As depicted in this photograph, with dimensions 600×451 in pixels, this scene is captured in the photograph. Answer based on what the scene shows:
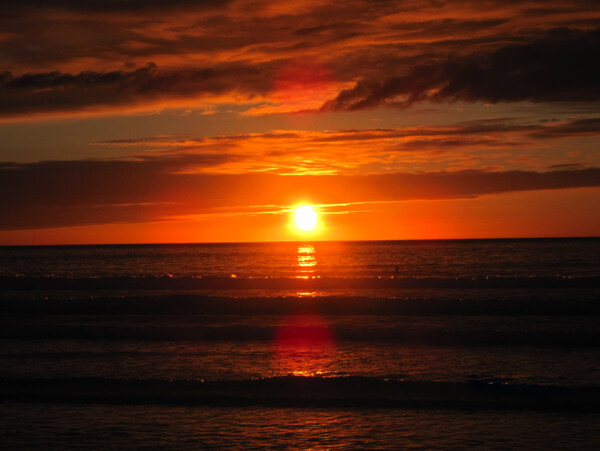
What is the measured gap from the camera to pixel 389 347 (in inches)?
660

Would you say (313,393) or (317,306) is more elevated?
(317,306)

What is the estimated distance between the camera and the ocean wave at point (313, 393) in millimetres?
11094

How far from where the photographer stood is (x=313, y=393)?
465 inches

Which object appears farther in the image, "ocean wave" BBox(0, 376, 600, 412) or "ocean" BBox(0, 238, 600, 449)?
"ocean wave" BBox(0, 376, 600, 412)

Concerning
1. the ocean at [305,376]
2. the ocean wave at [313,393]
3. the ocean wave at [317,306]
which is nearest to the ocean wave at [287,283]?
the ocean wave at [317,306]

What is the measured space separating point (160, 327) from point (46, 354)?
5363mm

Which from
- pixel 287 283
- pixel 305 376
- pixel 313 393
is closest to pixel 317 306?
pixel 305 376

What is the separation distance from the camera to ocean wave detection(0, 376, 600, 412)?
11.1m

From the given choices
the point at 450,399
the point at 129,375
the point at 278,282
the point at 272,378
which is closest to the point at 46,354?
the point at 129,375

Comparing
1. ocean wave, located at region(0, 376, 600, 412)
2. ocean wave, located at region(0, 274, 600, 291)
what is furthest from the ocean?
ocean wave, located at region(0, 274, 600, 291)

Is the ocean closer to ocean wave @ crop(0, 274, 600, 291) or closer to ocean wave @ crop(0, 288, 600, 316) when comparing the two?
ocean wave @ crop(0, 288, 600, 316)

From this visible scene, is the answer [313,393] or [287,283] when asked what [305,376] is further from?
[287,283]

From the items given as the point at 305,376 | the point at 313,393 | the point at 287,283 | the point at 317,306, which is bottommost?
the point at 313,393

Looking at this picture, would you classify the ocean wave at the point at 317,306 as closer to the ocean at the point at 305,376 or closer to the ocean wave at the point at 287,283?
the ocean at the point at 305,376
